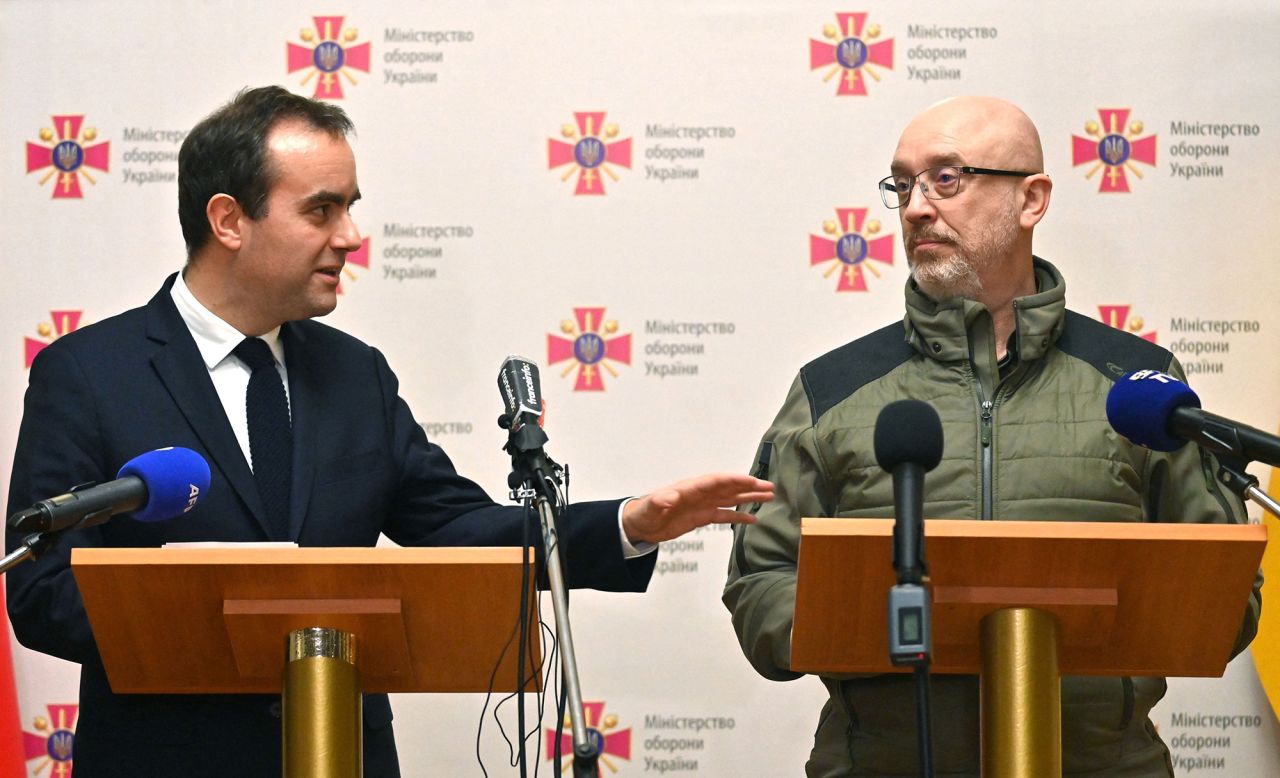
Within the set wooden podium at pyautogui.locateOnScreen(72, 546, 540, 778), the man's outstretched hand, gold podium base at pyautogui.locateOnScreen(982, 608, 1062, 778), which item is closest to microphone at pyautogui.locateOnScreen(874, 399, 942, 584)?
gold podium base at pyautogui.locateOnScreen(982, 608, 1062, 778)

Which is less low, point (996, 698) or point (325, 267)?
point (325, 267)

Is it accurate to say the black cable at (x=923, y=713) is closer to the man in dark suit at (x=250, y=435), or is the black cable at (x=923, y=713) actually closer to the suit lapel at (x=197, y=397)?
the man in dark suit at (x=250, y=435)

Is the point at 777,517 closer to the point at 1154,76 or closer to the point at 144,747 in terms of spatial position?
the point at 144,747

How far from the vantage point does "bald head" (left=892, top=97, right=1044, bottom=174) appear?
2.99 m

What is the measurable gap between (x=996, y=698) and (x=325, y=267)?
5.14ft

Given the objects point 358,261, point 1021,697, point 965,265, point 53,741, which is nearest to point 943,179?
point 965,265

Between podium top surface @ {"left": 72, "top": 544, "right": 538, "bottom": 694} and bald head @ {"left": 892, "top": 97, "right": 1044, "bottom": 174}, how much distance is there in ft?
4.34

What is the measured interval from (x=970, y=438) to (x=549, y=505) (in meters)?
0.91

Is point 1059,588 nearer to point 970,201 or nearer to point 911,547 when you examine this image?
point 911,547

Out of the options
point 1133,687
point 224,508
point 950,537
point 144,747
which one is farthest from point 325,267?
point 1133,687

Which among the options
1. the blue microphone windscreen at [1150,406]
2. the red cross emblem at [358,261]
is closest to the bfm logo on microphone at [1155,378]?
the blue microphone windscreen at [1150,406]

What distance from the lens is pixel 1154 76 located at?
4.19 m

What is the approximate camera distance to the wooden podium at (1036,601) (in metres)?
2.03

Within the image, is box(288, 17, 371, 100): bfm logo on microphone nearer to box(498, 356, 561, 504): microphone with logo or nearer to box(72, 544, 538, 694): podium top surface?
box(498, 356, 561, 504): microphone with logo
